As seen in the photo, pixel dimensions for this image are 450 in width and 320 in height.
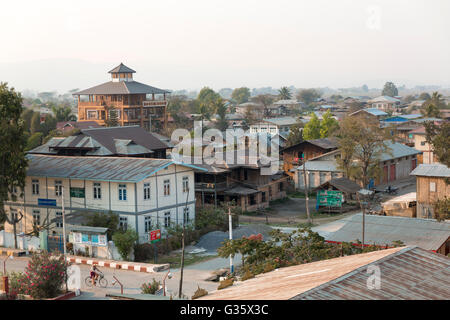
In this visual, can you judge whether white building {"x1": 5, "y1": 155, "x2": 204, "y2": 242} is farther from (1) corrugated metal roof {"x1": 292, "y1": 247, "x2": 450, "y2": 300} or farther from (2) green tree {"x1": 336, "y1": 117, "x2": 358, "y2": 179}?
(1) corrugated metal roof {"x1": 292, "y1": 247, "x2": 450, "y2": 300}

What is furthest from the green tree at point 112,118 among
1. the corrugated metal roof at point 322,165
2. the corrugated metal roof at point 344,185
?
the corrugated metal roof at point 344,185

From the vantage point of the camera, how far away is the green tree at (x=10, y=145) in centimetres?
2742

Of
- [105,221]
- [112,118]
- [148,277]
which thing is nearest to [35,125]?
[112,118]

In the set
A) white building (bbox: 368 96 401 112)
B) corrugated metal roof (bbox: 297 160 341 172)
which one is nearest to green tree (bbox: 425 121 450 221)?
corrugated metal roof (bbox: 297 160 341 172)

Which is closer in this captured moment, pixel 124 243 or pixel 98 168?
pixel 124 243

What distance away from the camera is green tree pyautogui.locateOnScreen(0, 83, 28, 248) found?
27.4 meters

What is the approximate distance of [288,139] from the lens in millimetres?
58500

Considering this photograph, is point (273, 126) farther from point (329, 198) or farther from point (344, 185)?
point (329, 198)

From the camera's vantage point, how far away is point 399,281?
384 inches

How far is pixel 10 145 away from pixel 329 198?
20670 mm

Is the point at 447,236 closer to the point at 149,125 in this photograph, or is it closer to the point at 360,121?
the point at 360,121

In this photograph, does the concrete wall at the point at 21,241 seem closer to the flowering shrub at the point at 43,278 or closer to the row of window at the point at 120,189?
the row of window at the point at 120,189

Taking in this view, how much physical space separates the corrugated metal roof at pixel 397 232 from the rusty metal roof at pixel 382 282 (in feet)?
38.8

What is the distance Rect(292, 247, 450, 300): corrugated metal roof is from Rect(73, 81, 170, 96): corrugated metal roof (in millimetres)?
59803
